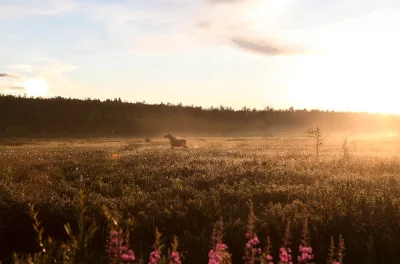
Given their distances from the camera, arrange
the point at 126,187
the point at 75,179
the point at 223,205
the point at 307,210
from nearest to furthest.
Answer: the point at 307,210, the point at 223,205, the point at 126,187, the point at 75,179

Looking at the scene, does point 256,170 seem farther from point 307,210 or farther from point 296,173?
point 307,210

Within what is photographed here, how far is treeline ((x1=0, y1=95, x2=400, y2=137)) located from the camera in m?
78.6

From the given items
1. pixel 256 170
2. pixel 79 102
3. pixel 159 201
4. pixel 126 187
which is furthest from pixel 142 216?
pixel 79 102

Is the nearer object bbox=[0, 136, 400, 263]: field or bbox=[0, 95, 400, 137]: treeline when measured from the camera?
bbox=[0, 136, 400, 263]: field

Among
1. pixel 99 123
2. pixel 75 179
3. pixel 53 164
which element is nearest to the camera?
pixel 75 179

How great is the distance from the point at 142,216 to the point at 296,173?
7.49m

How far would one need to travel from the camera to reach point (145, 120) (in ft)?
286

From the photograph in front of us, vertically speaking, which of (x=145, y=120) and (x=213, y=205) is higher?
(x=145, y=120)

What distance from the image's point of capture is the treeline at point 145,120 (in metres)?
78.6

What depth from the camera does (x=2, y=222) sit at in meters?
12.0

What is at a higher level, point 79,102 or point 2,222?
point 79,102

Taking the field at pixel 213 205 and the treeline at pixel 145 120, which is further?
the treeline at pixel 145 120

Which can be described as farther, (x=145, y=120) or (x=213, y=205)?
(x=145, y=120)

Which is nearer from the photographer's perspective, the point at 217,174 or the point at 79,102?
the point at 217,174
